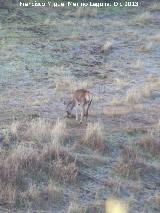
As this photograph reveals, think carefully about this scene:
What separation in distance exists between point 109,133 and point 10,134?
9.02 feet

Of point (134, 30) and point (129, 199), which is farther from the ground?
point (134, 30)

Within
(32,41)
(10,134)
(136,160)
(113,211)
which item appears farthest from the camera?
(32,41)

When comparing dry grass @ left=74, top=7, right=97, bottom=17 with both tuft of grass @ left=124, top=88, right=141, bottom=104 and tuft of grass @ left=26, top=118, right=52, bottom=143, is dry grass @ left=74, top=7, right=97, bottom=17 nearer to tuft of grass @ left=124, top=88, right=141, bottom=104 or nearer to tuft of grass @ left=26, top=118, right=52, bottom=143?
tuft of grass @ left=124, top=88, right=141, bottom=104

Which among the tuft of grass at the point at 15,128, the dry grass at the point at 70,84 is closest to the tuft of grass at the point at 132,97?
the dry grass at the point at 70,84

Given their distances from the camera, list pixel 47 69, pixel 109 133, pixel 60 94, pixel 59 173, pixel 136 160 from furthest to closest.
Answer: pixel 47 69
pixel 60 94
pixel 109 133
pixel 136 160
pixel 59 173

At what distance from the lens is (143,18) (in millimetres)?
33531

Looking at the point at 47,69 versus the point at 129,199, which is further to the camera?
the point at 47,69

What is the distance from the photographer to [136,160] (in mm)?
13758

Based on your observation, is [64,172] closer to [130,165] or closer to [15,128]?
[130,165]

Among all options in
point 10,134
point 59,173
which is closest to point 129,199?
point 59,173

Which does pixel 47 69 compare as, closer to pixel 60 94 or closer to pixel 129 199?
pixel 60 94

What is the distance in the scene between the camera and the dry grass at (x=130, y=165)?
13.2 m

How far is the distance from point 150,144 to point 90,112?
13.5 ft

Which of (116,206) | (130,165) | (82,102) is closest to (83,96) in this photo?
(82,102)
